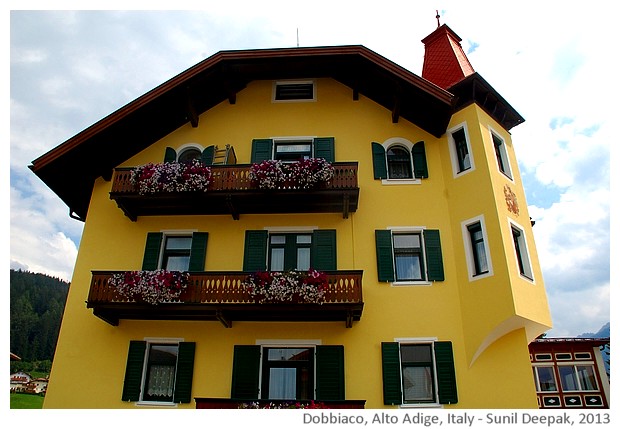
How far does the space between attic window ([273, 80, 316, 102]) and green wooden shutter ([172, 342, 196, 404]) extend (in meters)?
8.71

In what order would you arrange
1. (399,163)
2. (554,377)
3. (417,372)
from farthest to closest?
(554,377)
(399,163)
(417,372)

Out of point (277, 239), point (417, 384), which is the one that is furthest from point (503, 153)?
point (417, 384)

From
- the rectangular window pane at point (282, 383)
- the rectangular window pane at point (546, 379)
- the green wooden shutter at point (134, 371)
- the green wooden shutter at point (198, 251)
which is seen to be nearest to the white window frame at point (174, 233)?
the green wooden shutter at point (198, 251)

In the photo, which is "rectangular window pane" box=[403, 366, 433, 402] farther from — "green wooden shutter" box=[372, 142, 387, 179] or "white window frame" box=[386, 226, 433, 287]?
"green wooden shutter" box=[372, 142, 387, 179]

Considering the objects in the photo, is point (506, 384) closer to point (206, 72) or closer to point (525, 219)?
point (525, 219)

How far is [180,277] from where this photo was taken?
1279 centimetres

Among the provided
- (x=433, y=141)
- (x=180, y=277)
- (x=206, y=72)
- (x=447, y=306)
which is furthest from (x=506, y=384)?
(x=206, y=72)

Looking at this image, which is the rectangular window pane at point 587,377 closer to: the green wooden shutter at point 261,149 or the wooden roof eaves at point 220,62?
the wooden roof eaves at point 220,62

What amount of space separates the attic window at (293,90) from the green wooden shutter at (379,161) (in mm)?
3171

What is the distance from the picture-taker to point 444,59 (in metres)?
17.8

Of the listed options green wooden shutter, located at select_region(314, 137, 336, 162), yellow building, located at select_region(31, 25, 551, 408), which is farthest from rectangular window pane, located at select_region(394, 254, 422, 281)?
green wooden shutter, located at select_region(314, 137, 336, 162)

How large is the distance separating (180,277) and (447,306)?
7.05m

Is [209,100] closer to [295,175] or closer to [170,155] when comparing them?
[170,155]

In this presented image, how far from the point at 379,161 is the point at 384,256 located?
10.5 ft
